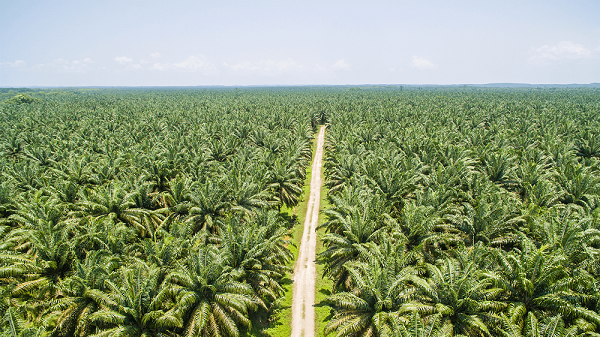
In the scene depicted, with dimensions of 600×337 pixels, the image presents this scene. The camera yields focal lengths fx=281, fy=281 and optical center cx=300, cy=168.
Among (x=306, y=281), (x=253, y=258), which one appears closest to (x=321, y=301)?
(x=306, y=281)

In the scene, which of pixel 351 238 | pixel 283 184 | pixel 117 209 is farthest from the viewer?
pixel 283 184

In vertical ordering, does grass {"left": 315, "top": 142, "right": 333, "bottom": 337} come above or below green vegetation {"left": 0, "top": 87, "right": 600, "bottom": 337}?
below

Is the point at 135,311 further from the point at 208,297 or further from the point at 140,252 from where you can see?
the point at 140,252

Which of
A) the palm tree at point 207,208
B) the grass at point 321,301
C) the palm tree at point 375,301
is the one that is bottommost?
the grass at point 321,301

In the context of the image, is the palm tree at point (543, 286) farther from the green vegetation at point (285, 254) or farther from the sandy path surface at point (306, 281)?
the sandy path surface at point (306, 281)

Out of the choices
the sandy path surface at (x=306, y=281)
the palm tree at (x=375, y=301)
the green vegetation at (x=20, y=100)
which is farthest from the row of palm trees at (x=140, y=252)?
the green vegetation at (x=20, y=100)

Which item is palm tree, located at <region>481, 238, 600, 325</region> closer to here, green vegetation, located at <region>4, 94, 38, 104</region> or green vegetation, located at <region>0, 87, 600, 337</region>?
green vegetation, located at <region>0, 87, 600, 337</region>

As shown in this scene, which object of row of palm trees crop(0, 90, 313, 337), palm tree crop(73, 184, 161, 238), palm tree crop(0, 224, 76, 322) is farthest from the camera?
palm tree crop(73, 184, 161, 238)

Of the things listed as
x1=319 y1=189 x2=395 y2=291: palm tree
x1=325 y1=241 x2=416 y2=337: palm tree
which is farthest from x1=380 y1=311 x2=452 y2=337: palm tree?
x1=319 y1=189 x2=395 y2=291: palm tree

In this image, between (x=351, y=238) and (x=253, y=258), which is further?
(x=351, y=238)

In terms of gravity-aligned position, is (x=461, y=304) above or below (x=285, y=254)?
above

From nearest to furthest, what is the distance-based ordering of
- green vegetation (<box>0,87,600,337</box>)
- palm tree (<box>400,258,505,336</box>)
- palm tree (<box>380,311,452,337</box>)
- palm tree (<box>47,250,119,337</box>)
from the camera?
palm tree (<box>380,311,452,337</box>) → palm tree (<box>400,258,505,336</box>) → green vegetation (<box>0,87,600,337</box>) → palm tree (<box>47,250,119,337</box>)

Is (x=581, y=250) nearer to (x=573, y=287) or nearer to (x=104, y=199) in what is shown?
(x=573, y=287)
